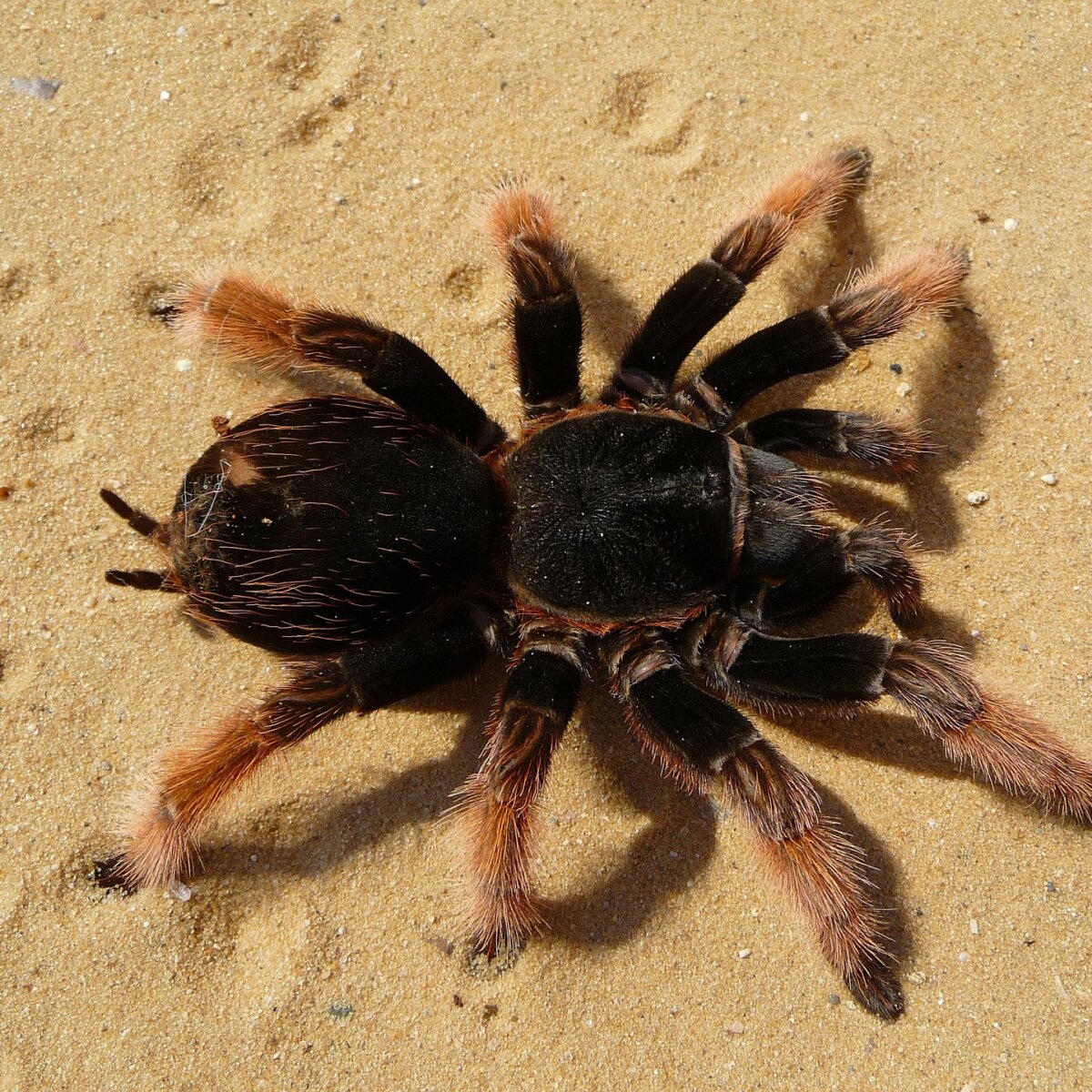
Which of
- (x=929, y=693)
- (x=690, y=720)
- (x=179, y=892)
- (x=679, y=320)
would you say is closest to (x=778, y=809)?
(x=690, y=720)

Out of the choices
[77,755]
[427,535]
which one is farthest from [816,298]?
[77,755]

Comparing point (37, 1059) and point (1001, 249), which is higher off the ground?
point (1001, 249)

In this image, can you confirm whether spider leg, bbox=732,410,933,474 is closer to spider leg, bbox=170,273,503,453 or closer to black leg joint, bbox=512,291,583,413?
black leg joint, bbox=512,291,583,413

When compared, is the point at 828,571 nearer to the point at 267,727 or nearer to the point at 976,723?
the point at 976,723

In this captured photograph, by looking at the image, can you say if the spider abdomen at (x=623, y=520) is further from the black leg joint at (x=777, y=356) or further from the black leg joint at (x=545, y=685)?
the black leg joint at (x=777, y=356)

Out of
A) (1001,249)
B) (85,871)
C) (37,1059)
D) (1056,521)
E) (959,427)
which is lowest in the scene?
(37,1059)

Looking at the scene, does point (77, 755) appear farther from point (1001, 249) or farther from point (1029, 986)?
point (1001, 249)
